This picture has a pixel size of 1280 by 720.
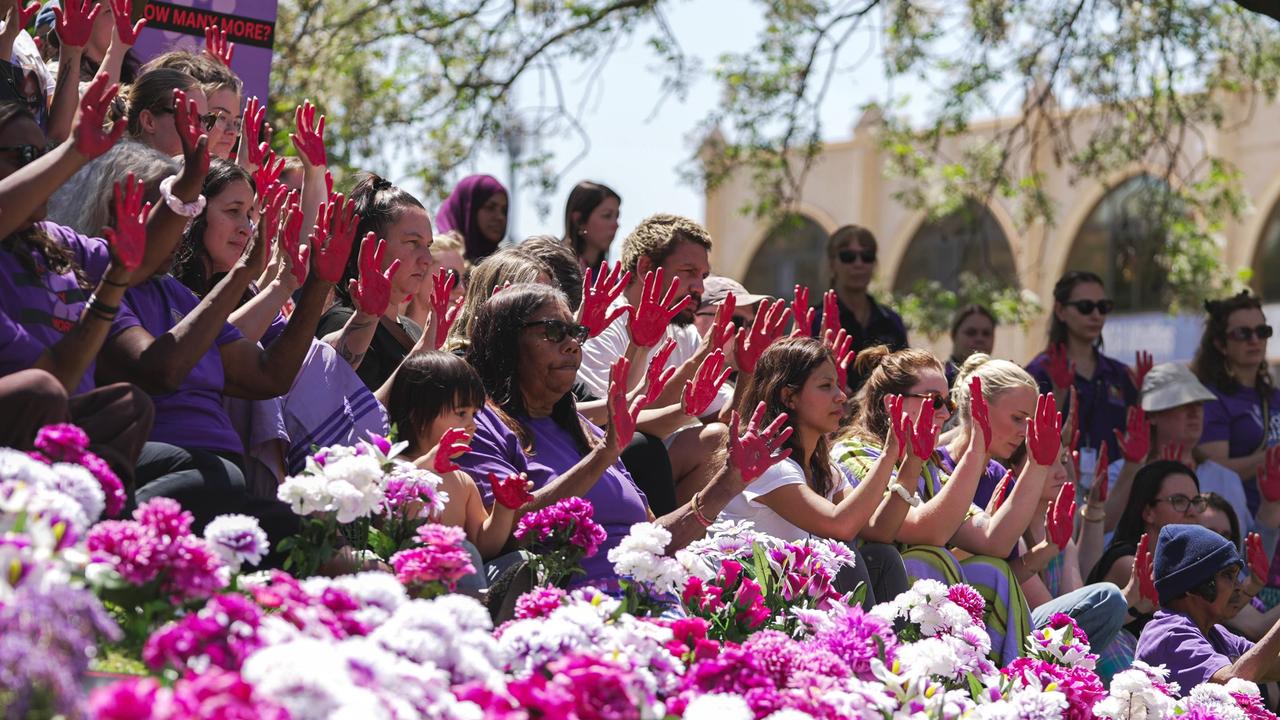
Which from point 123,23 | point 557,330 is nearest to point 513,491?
point 557,330

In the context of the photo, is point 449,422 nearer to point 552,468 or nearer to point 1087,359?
point 552,468

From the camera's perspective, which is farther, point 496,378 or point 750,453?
point 496,378

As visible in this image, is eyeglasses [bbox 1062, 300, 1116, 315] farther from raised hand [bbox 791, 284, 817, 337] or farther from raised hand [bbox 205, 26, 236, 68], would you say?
raised hand [bbox 205, 26, 236, 68]

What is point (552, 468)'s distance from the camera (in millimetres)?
4973

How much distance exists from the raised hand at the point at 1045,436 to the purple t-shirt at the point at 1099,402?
99.5 inches

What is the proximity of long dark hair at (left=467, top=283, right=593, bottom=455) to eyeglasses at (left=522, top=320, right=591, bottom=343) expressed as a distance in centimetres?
5

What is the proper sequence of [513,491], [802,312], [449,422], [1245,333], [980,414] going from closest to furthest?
1. [513,491]
2. [449,422]
3. [980,414]
4. [802,312]
5. [1245,333]

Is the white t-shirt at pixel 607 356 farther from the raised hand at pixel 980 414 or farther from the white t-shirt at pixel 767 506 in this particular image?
the raised hand at pixel 980 414

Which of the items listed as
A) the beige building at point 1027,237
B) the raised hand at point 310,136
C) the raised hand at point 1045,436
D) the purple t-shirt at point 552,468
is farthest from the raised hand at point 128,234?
the beige building at point 1027,237

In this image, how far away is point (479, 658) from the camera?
2.99 meters

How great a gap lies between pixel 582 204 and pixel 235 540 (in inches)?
171

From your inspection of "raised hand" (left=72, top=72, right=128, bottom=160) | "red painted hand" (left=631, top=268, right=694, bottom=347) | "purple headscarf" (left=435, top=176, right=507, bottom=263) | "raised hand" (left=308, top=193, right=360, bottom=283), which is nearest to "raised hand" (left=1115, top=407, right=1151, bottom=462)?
"purple headscarf" (left=435, top=176, right=507, bottom=263)

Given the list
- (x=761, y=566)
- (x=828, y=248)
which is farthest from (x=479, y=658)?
(x=828, y=248)

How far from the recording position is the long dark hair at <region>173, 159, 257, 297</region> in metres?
4.63
